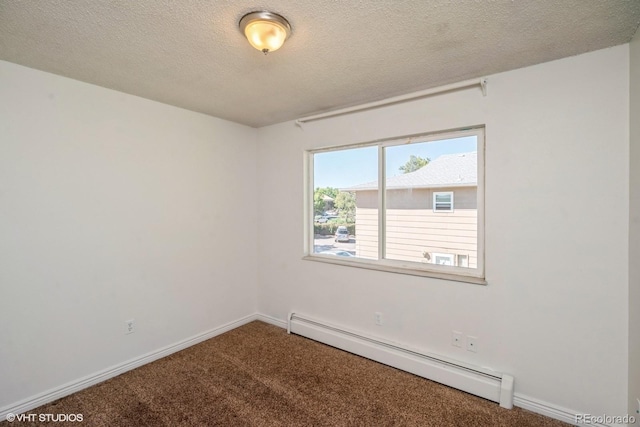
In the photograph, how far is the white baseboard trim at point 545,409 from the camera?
1.90 meters

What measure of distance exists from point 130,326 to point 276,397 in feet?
4.76

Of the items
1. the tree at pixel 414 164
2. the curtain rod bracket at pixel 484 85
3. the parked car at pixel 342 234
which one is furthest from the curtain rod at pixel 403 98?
the parked car at pixel 342 234

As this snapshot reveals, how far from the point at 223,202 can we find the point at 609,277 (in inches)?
130

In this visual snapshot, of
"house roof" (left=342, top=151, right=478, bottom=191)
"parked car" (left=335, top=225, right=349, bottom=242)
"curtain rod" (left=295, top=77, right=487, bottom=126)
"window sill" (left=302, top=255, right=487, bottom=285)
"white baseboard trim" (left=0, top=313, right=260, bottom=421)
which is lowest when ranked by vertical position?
"white baseboard trim" (left=0, top=313, right=260, bottom=421)

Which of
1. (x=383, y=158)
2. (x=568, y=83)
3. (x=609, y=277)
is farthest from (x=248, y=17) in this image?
(x=609, y=277)

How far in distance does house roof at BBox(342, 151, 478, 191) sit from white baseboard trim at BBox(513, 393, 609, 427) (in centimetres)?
158

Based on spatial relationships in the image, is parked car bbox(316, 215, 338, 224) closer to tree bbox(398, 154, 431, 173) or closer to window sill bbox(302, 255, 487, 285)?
window sill bbox(302, 255, 487, 285)

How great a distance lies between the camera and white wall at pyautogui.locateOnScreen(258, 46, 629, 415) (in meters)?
1.79

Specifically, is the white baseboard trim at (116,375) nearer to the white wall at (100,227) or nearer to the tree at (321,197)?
the white wall at (100,227)

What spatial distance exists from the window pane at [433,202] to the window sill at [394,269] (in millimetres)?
104

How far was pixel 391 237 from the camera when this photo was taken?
9.07 feet

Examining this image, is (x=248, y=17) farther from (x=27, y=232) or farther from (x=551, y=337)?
(x=551, y=337)

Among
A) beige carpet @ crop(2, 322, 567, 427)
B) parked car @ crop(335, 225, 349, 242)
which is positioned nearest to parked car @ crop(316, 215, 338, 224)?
parked car @ crop(335, 225, 349, 242)

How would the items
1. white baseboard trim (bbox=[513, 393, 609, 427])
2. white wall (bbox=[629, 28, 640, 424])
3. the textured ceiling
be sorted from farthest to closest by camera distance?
white baseboard trim (bbox=[513, 393, 609, 427]) → white wall (bbox=[629, 28, 640, 424]) → the textured ceiling
